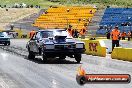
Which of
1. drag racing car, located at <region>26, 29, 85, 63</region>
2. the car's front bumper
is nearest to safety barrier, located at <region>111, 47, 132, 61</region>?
drag racing car, located at <region>26, 29, 85, 63</region>

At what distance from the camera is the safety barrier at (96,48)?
1072 inches

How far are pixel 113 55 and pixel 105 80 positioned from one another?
2073 centimetres

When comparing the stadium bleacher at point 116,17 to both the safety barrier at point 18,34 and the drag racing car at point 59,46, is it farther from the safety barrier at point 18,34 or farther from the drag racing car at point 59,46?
the drag racing car at point 59,46

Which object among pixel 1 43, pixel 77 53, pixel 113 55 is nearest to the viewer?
pixel 77 53

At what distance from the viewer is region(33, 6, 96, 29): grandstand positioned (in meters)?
73.4

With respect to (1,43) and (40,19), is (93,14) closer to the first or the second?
(40,19)

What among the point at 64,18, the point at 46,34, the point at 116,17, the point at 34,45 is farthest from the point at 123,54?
the point at 64,18

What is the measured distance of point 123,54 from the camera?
23266mm

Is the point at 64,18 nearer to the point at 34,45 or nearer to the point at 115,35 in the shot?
the point at 115,35

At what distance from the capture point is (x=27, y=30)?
239ft

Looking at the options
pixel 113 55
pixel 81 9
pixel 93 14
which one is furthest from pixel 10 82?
pixel 81 9

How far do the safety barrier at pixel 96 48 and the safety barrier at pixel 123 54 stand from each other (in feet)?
8.12

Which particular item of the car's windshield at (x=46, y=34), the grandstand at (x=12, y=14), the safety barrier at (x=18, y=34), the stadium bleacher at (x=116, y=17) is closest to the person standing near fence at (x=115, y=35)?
the car's windshield at (x=46, y=34)

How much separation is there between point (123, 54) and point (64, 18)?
5480cm
